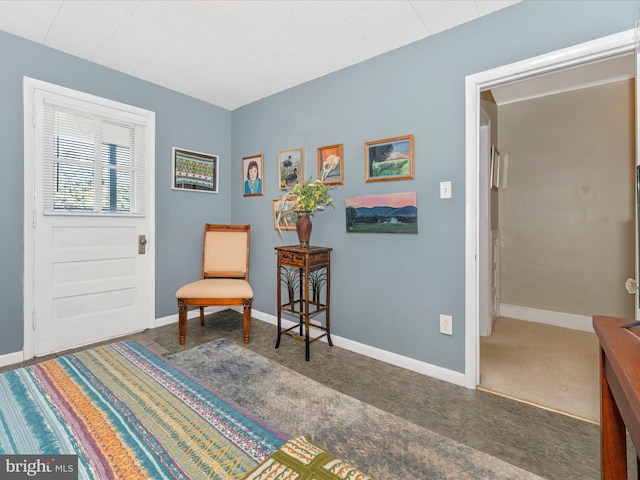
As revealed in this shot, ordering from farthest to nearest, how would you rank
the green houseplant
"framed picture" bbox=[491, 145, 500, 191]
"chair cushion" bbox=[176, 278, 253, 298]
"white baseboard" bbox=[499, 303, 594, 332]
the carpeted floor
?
"framed picture" bbox=[491, 145, 500, 191]
"white baseboard" bbox=[499, 303, 594, 332]
"chair cushion" bbox=[176, 278, 253, 298]
the green houseplant
the carpeted floor

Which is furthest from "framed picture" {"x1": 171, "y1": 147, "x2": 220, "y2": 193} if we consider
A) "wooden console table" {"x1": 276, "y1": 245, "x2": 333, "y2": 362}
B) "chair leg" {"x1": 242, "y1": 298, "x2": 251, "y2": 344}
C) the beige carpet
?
the beige carpet

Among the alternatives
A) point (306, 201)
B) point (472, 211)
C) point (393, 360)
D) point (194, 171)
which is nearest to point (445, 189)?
point (472, 211)

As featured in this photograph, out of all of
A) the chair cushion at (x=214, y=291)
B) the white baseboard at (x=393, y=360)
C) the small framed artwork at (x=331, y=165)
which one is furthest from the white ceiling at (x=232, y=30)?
the white baseboard at (x=393, y=360)

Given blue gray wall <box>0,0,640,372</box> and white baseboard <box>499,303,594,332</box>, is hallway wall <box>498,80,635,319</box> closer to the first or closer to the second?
white baseboard <box>499,303,594,332</box>

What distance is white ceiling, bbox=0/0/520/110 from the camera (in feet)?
6.66

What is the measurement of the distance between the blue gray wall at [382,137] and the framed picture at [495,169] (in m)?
1.52

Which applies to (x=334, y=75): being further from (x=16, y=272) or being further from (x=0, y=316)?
(x=0, y=316)

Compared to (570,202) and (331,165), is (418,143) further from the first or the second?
(570,202)

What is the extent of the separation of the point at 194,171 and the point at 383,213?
229cm

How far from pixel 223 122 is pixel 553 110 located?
391cm

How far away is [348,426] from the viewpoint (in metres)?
1.62

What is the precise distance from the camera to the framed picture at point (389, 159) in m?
2.42

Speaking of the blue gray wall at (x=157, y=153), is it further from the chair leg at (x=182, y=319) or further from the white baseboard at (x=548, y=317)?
the white baseboard at (x=548, y=317)

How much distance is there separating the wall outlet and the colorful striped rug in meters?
1.79
